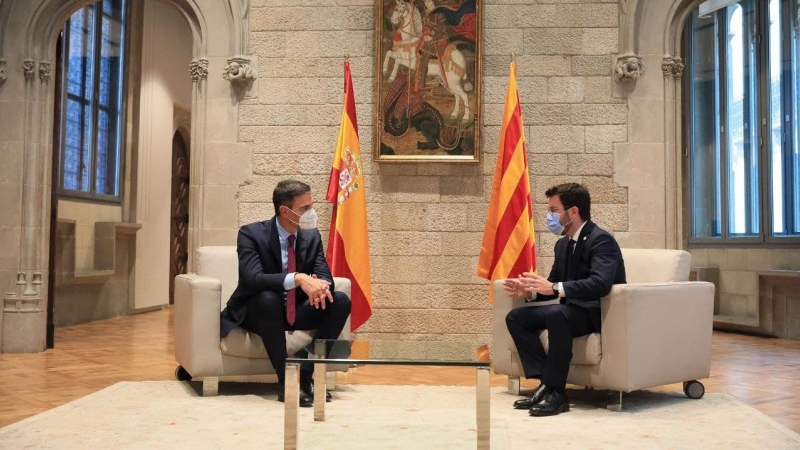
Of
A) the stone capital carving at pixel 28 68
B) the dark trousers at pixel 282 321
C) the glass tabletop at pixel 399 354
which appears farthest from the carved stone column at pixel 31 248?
the glass tabletop at pixel 399 354

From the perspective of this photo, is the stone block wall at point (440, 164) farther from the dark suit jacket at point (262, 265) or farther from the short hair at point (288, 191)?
the short hair at point (288, 191)

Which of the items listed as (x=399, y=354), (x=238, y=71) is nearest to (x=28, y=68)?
(x=238, y=71)

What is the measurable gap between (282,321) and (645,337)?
1.89 metres

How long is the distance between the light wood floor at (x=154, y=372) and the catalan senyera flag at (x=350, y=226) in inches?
25.3

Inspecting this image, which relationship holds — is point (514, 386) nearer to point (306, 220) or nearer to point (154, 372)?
point (306, 220)

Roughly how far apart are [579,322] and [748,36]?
21.4 ft

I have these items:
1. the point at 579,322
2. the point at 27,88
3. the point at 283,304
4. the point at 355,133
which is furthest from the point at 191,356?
the point at 27,88

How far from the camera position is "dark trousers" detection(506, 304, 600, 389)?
4.05 m

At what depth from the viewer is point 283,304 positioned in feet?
14.0

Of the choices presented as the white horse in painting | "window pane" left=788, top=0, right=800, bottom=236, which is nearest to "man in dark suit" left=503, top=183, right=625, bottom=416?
the white horse in painting

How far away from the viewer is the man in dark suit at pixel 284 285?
4.20 meters

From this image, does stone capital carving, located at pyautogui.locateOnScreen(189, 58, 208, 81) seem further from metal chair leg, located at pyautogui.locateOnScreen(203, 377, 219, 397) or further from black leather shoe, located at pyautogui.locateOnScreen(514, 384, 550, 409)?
black leather shoe, located at pyautogui.locateOnScreen(514, 384, 550, 409)

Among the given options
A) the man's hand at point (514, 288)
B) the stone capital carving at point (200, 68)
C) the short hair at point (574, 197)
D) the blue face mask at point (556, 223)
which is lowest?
the man's hand at point (514, 288)

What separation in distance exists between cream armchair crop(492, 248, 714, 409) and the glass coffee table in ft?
3.18
